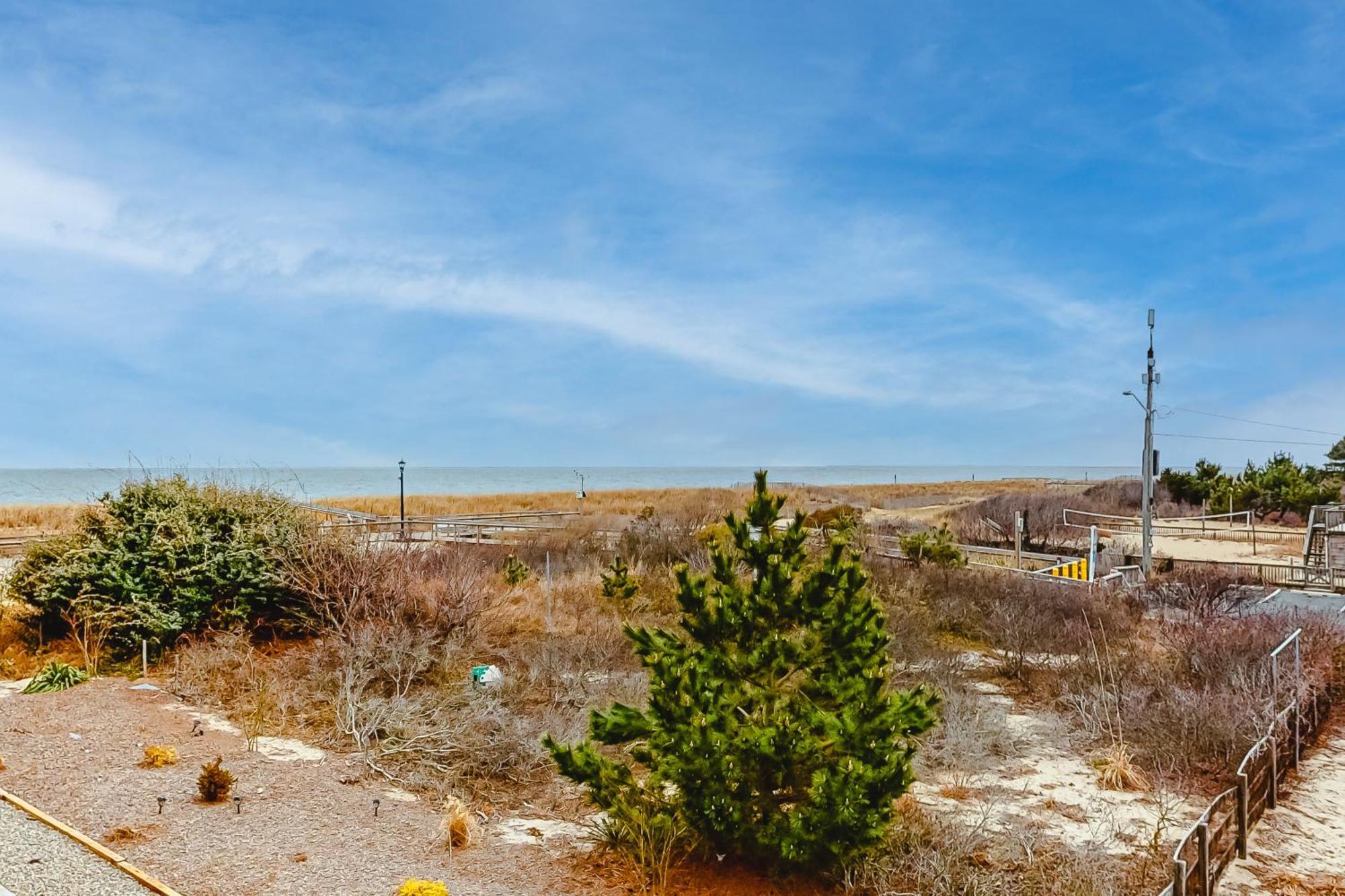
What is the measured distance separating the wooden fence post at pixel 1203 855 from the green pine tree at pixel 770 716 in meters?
1.79

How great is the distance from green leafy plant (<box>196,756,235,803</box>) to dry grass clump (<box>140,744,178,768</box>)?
1059mm

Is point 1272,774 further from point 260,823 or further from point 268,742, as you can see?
point 268,742

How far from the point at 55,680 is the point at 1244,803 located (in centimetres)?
1219

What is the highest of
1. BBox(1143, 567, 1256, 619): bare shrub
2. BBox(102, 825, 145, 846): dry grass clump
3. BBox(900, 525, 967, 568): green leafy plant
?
BBox(900, 525, 967, 568): green leafy plant

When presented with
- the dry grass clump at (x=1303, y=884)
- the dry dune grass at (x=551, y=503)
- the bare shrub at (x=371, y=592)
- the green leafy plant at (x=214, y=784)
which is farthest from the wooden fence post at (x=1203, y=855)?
the dry dune grass at (x=551, y=503)

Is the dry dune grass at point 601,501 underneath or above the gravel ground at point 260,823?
above

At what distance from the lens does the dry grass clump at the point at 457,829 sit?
6.61 meters

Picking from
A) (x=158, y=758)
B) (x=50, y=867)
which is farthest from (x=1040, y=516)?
(x=50, y=867)

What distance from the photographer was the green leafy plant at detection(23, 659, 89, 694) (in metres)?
10.4

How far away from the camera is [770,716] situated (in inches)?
240

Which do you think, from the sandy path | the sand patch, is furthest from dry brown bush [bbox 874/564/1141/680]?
the sand patch

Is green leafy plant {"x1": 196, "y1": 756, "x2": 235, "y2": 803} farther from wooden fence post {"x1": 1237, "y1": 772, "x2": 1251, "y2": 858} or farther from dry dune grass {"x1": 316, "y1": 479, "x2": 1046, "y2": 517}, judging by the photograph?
dry dune grass {"x1": 316, "y1": 479, "x2": 1046, "y2": 517}

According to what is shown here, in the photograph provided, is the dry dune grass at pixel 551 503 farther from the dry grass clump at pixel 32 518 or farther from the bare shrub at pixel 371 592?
the bare shrub at pixel 371 592

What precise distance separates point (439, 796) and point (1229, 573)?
20617mm
